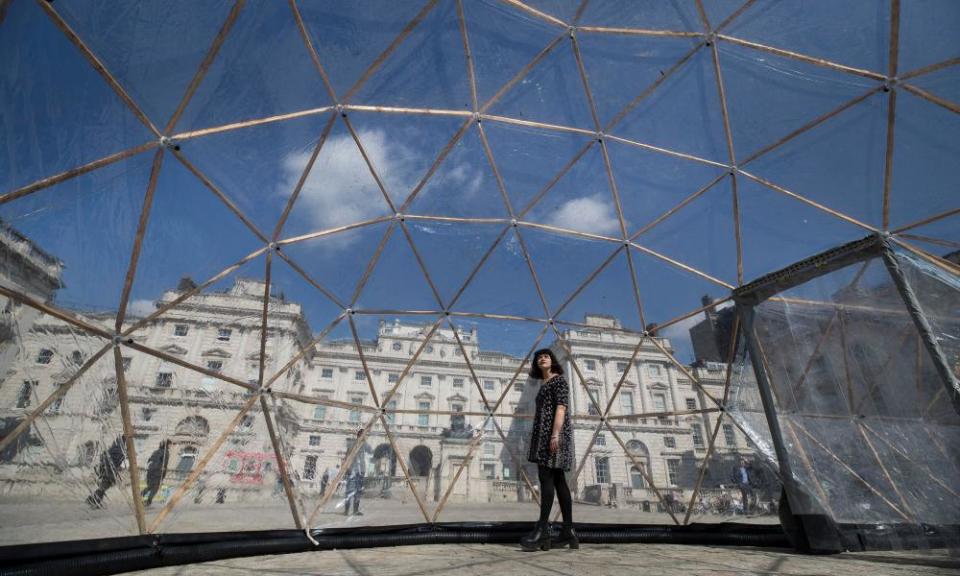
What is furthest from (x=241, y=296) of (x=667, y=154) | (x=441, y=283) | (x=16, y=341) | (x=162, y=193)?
(x=667, y=154)

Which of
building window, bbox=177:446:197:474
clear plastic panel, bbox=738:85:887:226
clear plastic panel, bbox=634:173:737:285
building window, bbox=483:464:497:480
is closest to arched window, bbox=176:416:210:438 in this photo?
building window, bbox=177:446:197:474

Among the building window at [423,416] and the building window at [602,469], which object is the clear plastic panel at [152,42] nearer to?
the building window at [423,416]

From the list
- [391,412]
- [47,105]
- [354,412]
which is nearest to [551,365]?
[391,412]

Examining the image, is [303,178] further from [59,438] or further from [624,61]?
[624,61]

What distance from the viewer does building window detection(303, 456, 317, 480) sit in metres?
7.01

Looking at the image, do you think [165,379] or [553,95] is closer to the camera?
[165,379]

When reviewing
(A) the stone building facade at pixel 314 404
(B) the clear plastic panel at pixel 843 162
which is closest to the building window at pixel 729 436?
(A) the stone building facade at pixel 314 404

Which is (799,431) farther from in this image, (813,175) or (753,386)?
(813,175)

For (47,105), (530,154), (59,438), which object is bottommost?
(59,438)

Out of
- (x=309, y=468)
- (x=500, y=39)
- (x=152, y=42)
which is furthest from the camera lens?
(x=309, y=468)

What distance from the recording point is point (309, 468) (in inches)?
286

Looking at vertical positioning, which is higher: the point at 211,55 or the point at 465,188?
the point at 465,188

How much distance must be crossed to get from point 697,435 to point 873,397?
15.0 ft

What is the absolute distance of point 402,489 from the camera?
8180mm
